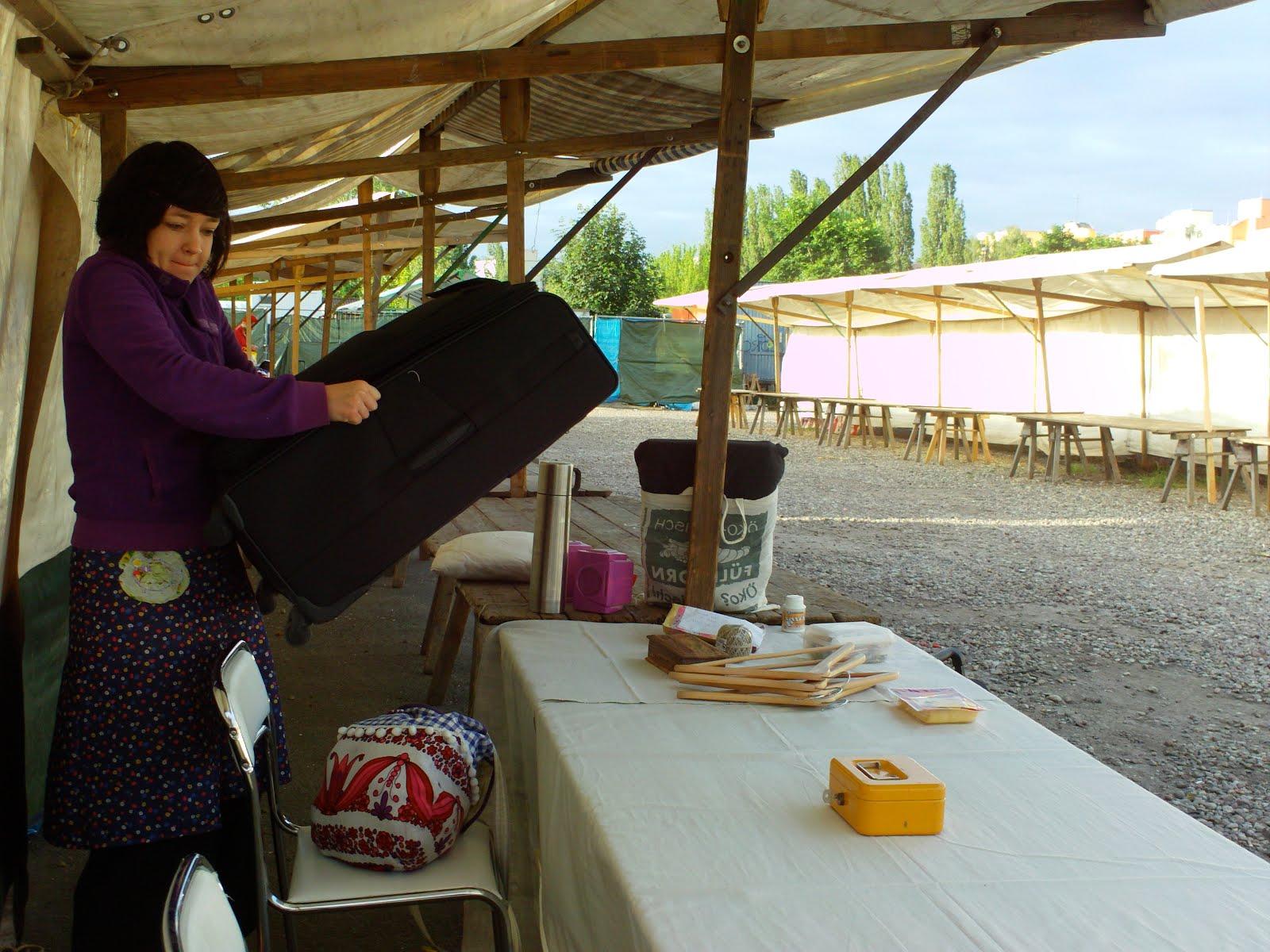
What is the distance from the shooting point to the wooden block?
2.16 meters

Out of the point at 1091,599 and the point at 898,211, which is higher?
the point at 898,211

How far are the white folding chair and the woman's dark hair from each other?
71 centimetres

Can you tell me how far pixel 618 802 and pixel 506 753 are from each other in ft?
2.98

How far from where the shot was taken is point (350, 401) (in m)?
1.87

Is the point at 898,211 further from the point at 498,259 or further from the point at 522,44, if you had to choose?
the point at 522,44

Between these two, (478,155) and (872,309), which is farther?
(872,309)

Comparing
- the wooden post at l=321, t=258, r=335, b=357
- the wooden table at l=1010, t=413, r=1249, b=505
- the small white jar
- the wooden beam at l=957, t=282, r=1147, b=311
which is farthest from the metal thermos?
the wooden beam at l=957, t=282, r=1147, b=311

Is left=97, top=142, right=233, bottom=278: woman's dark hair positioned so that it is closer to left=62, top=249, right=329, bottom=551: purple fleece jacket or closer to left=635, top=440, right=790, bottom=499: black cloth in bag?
left=62, top=249, right=329, bottom=551: purple fleece jacket

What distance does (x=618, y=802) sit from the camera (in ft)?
4.98

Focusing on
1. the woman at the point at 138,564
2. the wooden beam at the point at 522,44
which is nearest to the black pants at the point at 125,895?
the woman at the point at 138,564

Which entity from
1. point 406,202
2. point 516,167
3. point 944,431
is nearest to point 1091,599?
point 516,167

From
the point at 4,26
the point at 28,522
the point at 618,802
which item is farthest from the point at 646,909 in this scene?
the point at 28,522

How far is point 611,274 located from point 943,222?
3209 centimetres

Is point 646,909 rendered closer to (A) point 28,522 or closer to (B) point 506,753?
(B) point 506,753
